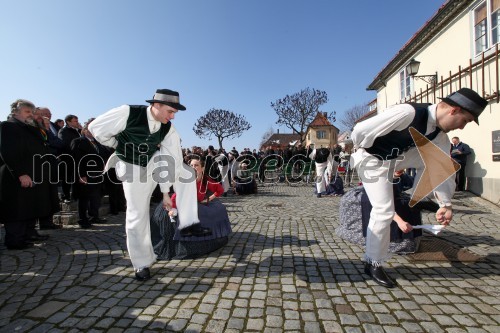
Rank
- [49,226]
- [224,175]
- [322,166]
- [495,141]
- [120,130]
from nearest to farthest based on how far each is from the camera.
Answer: [120,130]
[49,226]
[495,141]
[322,166]
[224,175]

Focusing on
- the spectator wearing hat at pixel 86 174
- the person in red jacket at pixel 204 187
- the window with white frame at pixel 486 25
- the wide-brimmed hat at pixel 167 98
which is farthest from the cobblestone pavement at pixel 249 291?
the window with white frame at pixel 486 25

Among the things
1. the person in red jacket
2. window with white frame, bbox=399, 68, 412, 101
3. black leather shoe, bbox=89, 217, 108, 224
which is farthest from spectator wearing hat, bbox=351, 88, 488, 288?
window with white frame, bbox=399, 68, 412, 101

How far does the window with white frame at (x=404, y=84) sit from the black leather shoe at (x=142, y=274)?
16.2m

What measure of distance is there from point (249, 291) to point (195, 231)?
3.67 feet

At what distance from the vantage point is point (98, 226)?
625 cm

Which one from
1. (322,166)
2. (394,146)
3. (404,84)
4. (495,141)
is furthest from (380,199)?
(404,84)

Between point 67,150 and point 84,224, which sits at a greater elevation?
point 67,150

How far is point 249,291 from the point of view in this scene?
307 cm

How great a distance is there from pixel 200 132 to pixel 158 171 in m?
53.6

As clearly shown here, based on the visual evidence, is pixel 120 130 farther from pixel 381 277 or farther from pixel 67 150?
pixel 67 150

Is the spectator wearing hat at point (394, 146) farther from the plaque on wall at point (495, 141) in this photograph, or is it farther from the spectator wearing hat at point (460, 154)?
the spectator wearing hat at point (460, 154)

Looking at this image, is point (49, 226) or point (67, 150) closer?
point (49, 226)

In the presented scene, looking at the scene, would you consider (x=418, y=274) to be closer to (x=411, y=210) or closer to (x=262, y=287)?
(x=411, y=210)

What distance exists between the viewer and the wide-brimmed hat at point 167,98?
332cm
